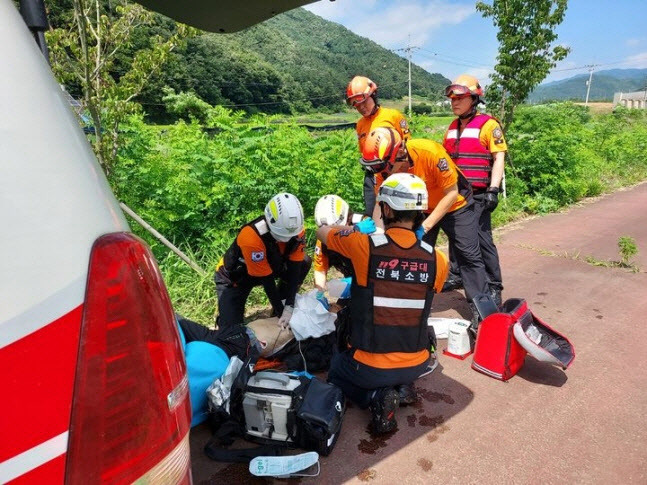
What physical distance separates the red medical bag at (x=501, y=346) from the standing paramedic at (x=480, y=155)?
3.01ft

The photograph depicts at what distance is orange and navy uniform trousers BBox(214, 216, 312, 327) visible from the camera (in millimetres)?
3525

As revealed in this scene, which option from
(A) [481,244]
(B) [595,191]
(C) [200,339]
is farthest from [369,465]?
(B) [595,191]

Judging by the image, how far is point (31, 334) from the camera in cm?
72

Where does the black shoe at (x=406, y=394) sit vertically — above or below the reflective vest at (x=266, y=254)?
below

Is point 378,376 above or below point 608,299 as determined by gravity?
above

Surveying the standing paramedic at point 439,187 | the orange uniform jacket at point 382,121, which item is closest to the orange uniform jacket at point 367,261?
the standing paramedic at point 439,187

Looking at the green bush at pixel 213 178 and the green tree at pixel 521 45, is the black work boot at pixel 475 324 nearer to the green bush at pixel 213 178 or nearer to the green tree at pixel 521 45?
the green bush at pixel 213 178

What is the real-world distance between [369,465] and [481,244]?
2.52m

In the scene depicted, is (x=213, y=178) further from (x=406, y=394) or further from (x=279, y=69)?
(x=279, y=69)

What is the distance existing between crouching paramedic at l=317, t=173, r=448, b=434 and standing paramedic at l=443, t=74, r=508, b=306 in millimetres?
1638

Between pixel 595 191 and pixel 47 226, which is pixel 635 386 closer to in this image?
pixel 47 226

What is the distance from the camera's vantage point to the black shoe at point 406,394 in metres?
2.81

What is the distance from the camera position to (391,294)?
8.49ft

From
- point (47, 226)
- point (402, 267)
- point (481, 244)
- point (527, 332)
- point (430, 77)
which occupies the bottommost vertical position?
point (527, 332)
